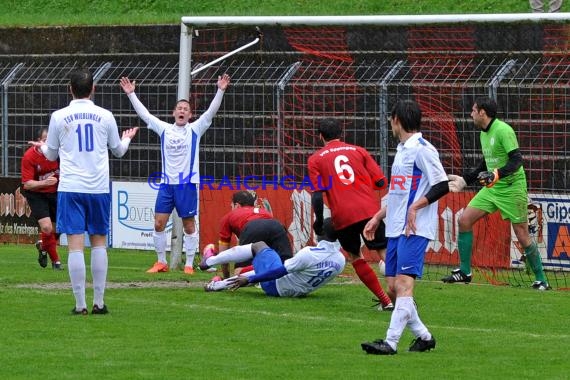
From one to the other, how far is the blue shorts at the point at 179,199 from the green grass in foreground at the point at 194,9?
966 cm

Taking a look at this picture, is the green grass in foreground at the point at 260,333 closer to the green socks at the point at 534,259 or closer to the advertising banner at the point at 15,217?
the green socks at the point at 534,259

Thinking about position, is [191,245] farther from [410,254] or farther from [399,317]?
[399,317]

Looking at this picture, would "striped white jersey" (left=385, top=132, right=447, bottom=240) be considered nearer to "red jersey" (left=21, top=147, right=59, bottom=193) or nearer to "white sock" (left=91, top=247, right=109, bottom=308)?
"white sock" (left=91, top=247, right=109, bottom=308)

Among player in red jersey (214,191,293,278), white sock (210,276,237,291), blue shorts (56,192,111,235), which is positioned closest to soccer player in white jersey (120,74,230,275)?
player in red jersey (214,191,293,278)

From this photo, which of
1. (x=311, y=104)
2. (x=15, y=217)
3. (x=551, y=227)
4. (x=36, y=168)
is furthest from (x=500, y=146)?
(x=15, y=217)

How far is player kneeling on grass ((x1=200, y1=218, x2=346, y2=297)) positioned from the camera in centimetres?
1438

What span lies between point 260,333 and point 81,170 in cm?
224

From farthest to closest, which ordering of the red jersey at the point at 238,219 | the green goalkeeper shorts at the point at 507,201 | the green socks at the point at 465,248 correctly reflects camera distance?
1. the green socks at the point at 465,248
2. the green goalkeeper shorts at the point at 507,201
3. the red jersey at the point at 238,219

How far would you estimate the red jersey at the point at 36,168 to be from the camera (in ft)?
62.1

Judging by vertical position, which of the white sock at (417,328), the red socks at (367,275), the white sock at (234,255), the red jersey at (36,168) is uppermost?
the red jersey at (36,168)

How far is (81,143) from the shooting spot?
504 inches

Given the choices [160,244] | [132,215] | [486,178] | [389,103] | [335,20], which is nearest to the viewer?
[486,178]

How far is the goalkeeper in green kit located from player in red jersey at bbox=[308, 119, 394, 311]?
2551mm

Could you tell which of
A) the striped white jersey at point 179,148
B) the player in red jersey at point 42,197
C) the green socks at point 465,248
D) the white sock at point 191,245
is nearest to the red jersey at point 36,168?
the player in red jersey at point 42,197
